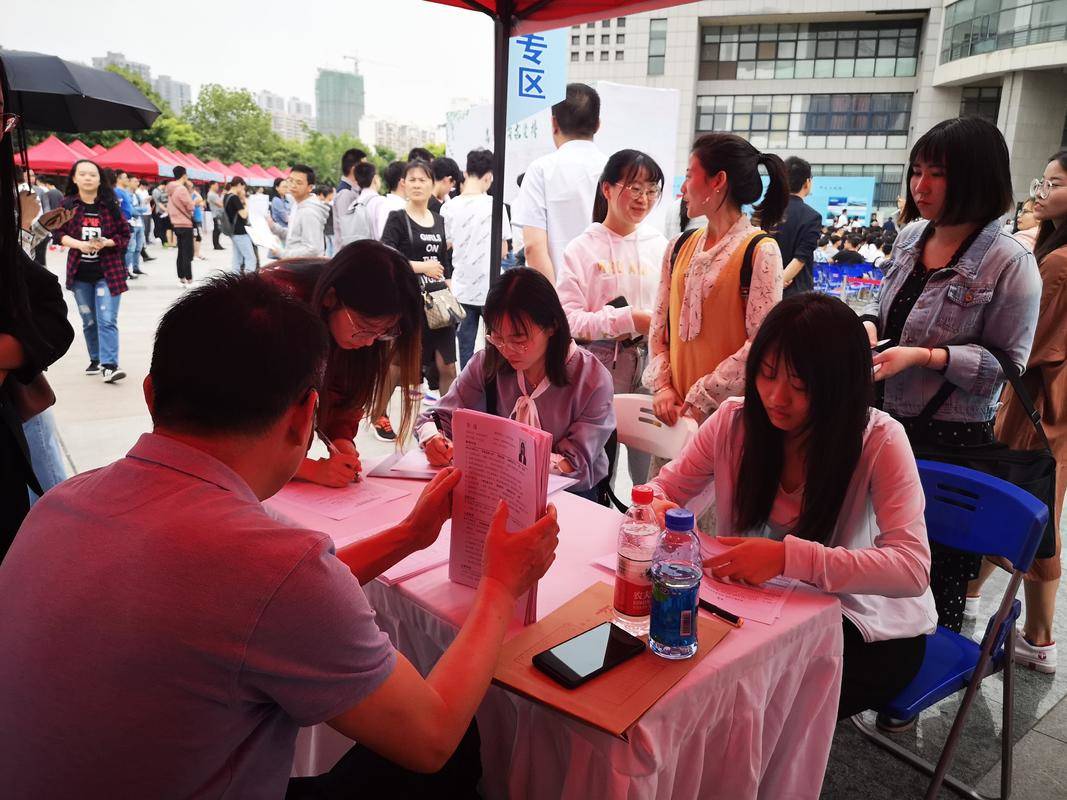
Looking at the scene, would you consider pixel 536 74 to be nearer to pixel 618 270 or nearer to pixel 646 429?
pixel 618 270

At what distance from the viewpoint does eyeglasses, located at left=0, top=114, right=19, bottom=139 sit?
1.48 metres

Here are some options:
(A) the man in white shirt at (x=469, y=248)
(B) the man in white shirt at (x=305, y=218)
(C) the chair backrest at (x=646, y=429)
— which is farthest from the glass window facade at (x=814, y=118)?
(C) the chair backrest at (x=646, y=429)

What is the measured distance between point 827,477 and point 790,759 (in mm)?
515

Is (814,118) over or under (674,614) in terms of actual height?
over

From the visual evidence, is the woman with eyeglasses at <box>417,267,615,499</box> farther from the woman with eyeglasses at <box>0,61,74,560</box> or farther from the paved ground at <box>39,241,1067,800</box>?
the woman with eyeglasses at <box>0,61,74,560</box>

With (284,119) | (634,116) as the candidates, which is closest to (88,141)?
(634,116)

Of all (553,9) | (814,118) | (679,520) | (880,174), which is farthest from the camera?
(814,118)

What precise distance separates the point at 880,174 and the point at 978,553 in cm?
3312

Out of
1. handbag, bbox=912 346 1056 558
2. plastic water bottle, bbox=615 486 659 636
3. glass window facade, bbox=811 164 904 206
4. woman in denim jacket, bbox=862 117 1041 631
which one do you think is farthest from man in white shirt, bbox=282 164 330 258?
glass window facade, bbox=811 164 904 206

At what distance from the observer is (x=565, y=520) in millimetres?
1578

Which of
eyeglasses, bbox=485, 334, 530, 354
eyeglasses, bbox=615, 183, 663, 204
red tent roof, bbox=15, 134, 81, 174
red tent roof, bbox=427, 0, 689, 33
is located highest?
red tent roof, bbox=15, 134, 81, 174

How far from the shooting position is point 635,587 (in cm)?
111

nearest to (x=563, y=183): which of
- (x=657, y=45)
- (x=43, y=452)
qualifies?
(x=43, y=452)

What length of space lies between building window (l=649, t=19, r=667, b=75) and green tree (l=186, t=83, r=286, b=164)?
1706 centimetres
